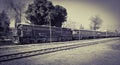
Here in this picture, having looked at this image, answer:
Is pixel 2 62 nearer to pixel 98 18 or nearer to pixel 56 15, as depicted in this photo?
pixel 56 15

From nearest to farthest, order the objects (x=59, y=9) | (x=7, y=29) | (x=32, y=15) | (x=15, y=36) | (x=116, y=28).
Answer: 1. (x=15, y=36)
2. (x=32, y=15)
3. (x=7, y=29)
4. (x=59, y=9)
5. (x=116, y=28)

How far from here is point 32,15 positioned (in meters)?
42.8

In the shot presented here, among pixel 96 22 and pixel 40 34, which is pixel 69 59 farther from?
pixel 96 22

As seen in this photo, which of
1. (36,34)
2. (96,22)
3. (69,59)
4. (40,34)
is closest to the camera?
(69,59)

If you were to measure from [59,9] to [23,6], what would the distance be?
11.9 m

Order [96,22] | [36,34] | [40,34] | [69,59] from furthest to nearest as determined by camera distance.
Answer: [96,22] < [40,34] < [36,34] < [69,59]

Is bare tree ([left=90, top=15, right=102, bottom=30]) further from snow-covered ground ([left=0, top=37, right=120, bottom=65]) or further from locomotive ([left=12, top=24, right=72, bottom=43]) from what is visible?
snow-covered ground ([left=0, top=37, right=120, bottom=65])

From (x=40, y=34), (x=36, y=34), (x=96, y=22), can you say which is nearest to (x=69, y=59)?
(x=36, y=34)

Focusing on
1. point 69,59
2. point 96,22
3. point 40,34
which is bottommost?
point 69,59

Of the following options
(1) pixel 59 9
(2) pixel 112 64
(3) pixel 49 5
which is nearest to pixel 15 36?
(2) pixel 112 64

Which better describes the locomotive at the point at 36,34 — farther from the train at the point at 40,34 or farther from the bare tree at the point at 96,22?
the bare tree at the point at 96,22

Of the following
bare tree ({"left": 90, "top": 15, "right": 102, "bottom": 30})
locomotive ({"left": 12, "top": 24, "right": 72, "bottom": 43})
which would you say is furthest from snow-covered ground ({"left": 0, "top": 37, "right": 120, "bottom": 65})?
bare tree ({"left": 90, "top": 15, "right": 102, "bottom": 30})

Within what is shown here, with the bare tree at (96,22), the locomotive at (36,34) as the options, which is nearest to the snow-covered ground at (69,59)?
the locomotive at (36,34)

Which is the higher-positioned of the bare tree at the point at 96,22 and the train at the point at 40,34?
the bare tree at the point at 96,22
